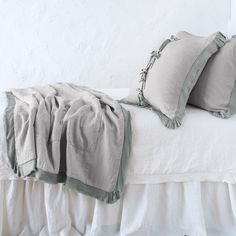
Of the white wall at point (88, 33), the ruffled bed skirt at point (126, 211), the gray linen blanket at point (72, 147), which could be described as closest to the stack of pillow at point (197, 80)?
the gray linen blanket at point (72, 147)

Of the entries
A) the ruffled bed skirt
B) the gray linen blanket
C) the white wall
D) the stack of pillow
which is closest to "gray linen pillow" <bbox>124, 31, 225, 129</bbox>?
the stack of pillow

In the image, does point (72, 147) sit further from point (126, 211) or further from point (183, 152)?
point (183, 152)

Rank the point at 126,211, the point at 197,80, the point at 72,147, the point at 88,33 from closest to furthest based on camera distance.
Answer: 1. the point at 72,147
2. the point at 126,211
3. the point at 197,80
4. the point at 88,33

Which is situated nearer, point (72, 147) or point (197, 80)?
point (72, 147)

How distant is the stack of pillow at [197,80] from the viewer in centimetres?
167

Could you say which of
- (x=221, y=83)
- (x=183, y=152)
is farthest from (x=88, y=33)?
(x=183, y=152)

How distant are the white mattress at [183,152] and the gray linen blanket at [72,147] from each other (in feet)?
0.23

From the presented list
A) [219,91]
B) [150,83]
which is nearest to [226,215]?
[219,91]

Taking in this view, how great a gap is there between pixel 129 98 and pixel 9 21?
1.49m

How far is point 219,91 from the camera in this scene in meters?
1.69

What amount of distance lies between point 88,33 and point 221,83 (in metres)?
1.53

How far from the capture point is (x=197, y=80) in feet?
5.79

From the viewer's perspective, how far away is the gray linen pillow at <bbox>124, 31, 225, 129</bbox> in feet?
5.45

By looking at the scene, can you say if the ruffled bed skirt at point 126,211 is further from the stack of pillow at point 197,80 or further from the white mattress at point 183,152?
the stack of pillow at point 197,80
